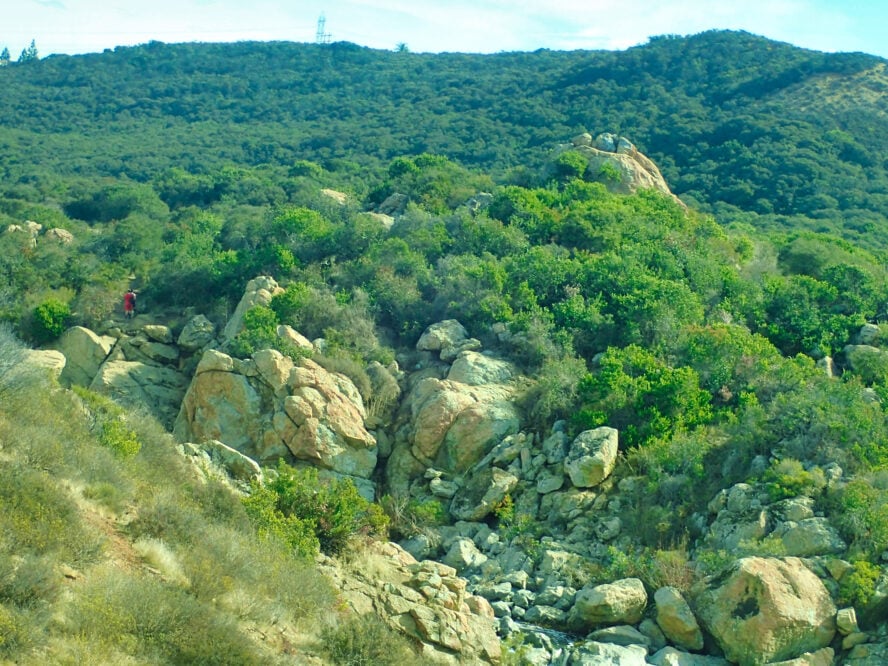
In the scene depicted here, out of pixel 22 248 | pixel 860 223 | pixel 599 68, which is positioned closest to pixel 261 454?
pixel 22 248

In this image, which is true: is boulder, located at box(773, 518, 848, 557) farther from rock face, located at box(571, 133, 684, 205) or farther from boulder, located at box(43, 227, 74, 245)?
boulder, located at box(43, 227, 74, 245)


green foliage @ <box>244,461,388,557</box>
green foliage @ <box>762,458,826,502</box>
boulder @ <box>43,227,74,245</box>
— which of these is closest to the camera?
green foliage @ <box>244,461,388,557</box>

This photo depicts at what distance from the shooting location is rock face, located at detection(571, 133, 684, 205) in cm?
2698

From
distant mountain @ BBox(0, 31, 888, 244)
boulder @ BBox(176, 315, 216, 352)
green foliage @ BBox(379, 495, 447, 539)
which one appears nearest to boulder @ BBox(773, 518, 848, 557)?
green foliage @ BBox(379, 495, 447, 539)

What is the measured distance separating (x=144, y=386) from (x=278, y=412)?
367 cm

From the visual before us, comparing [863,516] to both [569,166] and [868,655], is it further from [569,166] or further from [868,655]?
[569,166]

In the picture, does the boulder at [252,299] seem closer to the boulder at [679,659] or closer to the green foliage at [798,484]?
the green foliage at [798,484]

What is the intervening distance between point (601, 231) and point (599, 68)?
3760 centimetres

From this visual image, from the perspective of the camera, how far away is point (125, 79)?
74.8 m

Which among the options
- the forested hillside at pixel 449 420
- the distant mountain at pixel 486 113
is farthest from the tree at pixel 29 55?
the forested hillside at pixel 449 420

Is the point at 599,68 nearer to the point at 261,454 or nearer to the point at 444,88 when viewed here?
the point at 444,88

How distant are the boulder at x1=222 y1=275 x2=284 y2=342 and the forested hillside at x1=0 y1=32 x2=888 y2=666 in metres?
0.07

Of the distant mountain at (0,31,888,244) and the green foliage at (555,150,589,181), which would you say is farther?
the distant mountain at (0,31,888,244)

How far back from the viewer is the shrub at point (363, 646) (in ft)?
30.3
